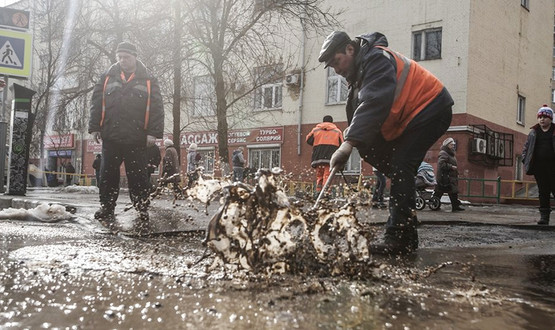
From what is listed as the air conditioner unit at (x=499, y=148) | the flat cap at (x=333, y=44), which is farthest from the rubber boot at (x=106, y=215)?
the air conditioner unit at (x=499, y=148)

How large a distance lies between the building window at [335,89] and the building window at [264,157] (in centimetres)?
323

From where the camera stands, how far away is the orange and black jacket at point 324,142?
941 centimetres

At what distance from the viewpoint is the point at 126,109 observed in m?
5.29

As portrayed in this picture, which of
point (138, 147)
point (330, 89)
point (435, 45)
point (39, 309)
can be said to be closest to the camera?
point (39, 309)

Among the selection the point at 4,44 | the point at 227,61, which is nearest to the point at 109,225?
the point at 4,44

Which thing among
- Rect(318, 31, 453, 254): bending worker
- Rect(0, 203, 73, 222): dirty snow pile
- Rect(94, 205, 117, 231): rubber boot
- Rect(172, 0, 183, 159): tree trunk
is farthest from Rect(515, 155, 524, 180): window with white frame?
Rect(0, 203, 73, 222): dirty snow pile

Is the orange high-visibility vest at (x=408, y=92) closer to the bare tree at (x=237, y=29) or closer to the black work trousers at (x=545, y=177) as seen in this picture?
the black work trousers at (x=545, y=177)

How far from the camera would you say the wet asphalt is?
5.87 feet

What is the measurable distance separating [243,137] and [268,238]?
19.9m

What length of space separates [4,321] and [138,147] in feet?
12.5

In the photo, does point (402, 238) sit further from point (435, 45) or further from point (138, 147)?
point (435, 45)

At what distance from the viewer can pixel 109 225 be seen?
4746 mm

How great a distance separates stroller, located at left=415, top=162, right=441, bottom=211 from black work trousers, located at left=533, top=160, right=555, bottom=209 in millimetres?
3678

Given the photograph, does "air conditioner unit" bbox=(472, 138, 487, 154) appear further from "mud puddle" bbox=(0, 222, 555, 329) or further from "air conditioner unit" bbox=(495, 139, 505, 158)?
"mud puddle" bbox=(0, 222, 555, 329)
